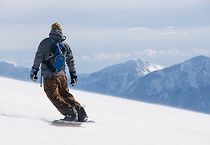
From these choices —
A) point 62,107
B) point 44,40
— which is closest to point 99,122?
point 62,107

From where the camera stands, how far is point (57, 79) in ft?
26.5

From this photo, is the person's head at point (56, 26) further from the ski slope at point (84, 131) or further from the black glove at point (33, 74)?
the ski slope at point (84, 131)

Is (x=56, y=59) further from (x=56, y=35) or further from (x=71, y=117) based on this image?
(x=71, y=117)

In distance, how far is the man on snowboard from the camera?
7832 mm

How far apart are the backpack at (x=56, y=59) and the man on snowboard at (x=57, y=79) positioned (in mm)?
75

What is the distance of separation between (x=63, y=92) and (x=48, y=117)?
819mm

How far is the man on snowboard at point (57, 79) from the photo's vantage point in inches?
Result: 308

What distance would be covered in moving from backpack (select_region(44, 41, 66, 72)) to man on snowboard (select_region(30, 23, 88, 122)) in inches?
2.9

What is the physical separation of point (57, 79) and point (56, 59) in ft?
1.89

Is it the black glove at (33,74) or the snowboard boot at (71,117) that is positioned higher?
the black glove at (33,74)


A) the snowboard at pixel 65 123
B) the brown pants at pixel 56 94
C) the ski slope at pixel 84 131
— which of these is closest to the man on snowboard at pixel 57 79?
the brown pants at pixel 56 94

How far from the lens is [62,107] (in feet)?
26.3

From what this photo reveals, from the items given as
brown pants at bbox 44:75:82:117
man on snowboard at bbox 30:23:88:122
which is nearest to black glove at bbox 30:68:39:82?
man on snowboard at bbox 30:23:88:122

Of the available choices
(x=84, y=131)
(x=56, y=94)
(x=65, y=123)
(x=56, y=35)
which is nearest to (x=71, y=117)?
(x=65, y=123)
